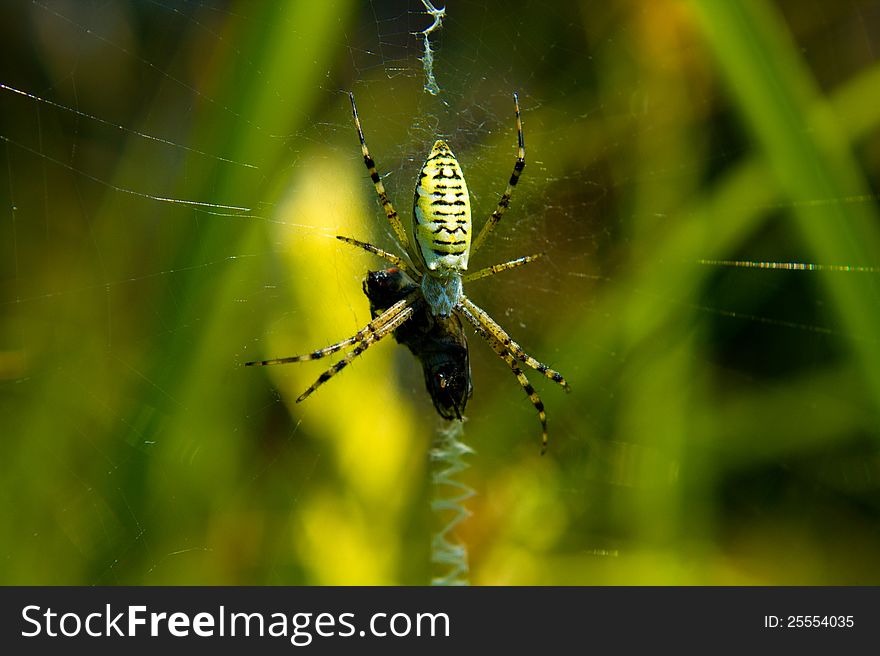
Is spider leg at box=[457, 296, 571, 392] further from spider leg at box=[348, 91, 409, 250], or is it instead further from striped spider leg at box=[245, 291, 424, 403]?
spider leg at box=[348, 91, 409, 250]

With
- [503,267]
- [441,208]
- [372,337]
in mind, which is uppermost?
[503,267]

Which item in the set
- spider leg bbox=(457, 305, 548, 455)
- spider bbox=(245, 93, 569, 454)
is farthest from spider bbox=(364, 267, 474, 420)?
spider leg bbox=(457, 305, 548, 455)

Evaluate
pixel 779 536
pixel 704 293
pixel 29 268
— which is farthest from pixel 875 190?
pixel 29 268

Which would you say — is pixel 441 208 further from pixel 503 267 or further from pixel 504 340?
pixel 504 340

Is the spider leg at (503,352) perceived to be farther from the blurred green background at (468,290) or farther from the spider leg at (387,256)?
the spider leg at (387,256)

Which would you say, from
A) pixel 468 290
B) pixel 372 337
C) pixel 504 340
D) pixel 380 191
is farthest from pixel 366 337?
pixel 468 290

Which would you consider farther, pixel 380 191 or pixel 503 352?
pixel 503 352

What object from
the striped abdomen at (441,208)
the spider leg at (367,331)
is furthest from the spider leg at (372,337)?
the striped abdomen at (441,208)

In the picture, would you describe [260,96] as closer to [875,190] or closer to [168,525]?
[168,525]
